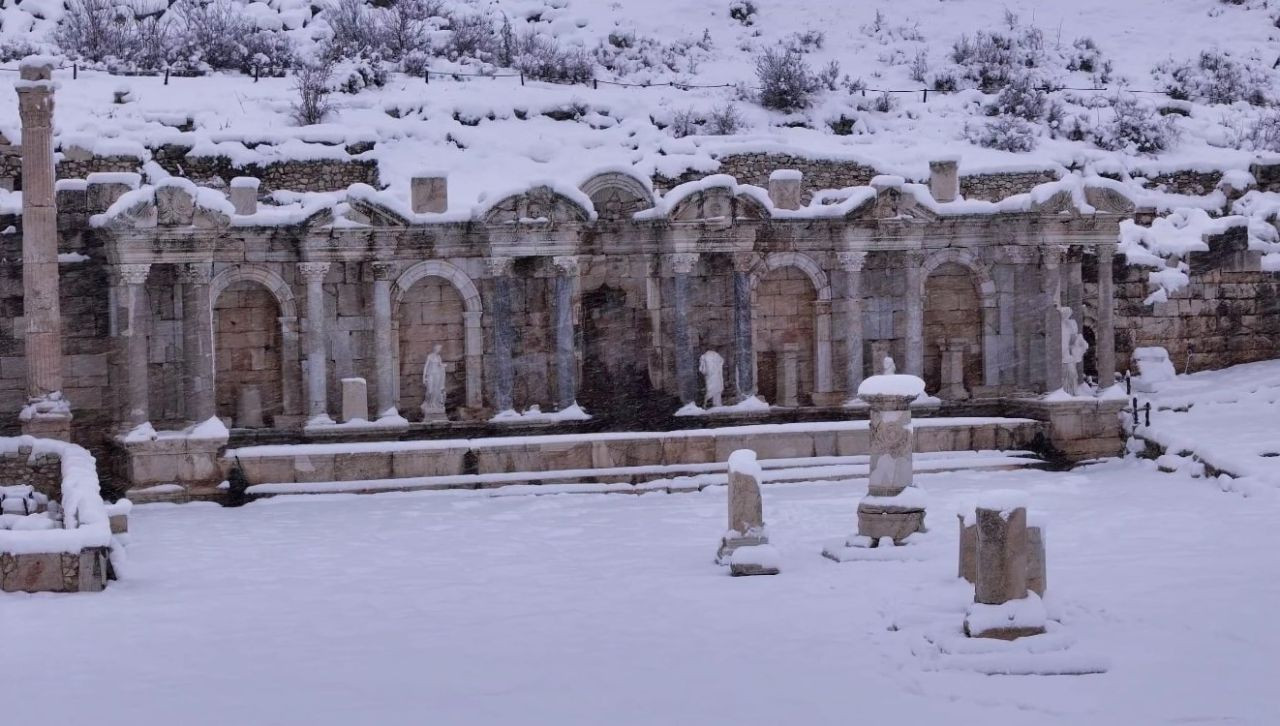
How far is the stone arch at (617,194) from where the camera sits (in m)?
24.2

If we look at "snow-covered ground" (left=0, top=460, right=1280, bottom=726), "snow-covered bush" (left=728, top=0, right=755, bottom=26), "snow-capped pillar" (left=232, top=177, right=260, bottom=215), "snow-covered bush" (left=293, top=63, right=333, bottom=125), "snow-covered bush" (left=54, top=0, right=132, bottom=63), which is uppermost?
"snow-covered bush" (left=728, top=0, right=755, bottom=26)

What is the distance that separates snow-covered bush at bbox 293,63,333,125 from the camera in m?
30.1

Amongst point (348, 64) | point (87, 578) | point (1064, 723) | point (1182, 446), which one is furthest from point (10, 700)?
point (348, 64)

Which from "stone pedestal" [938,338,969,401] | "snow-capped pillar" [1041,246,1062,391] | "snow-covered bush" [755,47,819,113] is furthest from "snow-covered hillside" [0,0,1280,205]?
"snow-capped pillar" [1041,246,1062,391]

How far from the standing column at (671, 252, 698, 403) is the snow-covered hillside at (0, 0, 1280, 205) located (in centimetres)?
201

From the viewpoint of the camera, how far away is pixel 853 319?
24.8m

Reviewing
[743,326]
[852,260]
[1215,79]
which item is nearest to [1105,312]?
[852,260]

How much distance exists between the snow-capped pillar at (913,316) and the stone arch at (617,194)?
13.7 ft

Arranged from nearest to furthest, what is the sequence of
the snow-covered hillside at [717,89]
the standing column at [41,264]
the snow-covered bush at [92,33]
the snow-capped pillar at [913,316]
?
the standing column at [41,264], the snow-capped pillar at [913,316], the snow-covered hillside at [717,89], the snow-covered bush at [92,33]

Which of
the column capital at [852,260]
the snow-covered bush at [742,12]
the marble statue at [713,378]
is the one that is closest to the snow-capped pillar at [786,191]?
the column capital at [852,260]

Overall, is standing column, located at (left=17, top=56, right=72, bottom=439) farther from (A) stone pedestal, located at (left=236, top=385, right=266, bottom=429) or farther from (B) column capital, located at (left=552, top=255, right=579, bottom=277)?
(B) column capital, located at (left=552, top=255, right=579, bottom=277)

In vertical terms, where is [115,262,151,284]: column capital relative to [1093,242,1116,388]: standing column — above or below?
above

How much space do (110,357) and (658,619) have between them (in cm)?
1172

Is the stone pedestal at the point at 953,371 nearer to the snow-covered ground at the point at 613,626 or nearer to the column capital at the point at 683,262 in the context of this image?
the column capital at the point at 683,262
